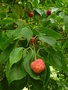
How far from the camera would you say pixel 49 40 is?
1.54 meters

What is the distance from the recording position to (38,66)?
1414 millimetres

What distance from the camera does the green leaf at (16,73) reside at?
142 cm

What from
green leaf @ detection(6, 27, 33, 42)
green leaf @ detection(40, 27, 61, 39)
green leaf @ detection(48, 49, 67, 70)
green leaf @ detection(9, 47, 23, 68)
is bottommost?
green leaf @ detection(48, 49, 67, 70)

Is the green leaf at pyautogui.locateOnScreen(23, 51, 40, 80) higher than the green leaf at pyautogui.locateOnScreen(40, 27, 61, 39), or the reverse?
the green leaf at pyautogui.locateOnScreen(40, 27, 61, 39)

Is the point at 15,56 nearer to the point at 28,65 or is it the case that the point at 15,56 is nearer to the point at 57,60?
the point at 28,65

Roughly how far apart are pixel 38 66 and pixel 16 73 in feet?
0.39

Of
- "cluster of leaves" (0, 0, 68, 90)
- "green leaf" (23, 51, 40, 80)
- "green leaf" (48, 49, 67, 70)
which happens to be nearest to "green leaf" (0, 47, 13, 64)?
"cluster of leaves" (0, 0, 68, 90)

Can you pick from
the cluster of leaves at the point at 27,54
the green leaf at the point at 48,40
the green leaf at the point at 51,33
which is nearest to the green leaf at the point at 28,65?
the cluster of leaves at the point at 27,54

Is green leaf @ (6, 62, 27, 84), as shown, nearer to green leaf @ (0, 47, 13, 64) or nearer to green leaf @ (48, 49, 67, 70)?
green leaf @ (0, 47, 13, 64)

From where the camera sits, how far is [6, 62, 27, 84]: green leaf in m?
1.42

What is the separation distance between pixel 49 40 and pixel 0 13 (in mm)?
677

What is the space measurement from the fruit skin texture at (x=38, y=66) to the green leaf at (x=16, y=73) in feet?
0.18

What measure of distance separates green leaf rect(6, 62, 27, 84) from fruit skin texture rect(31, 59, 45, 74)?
55mm

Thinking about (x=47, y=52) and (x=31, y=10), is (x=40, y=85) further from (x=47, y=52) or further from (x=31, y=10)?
(x=31, y=10)
